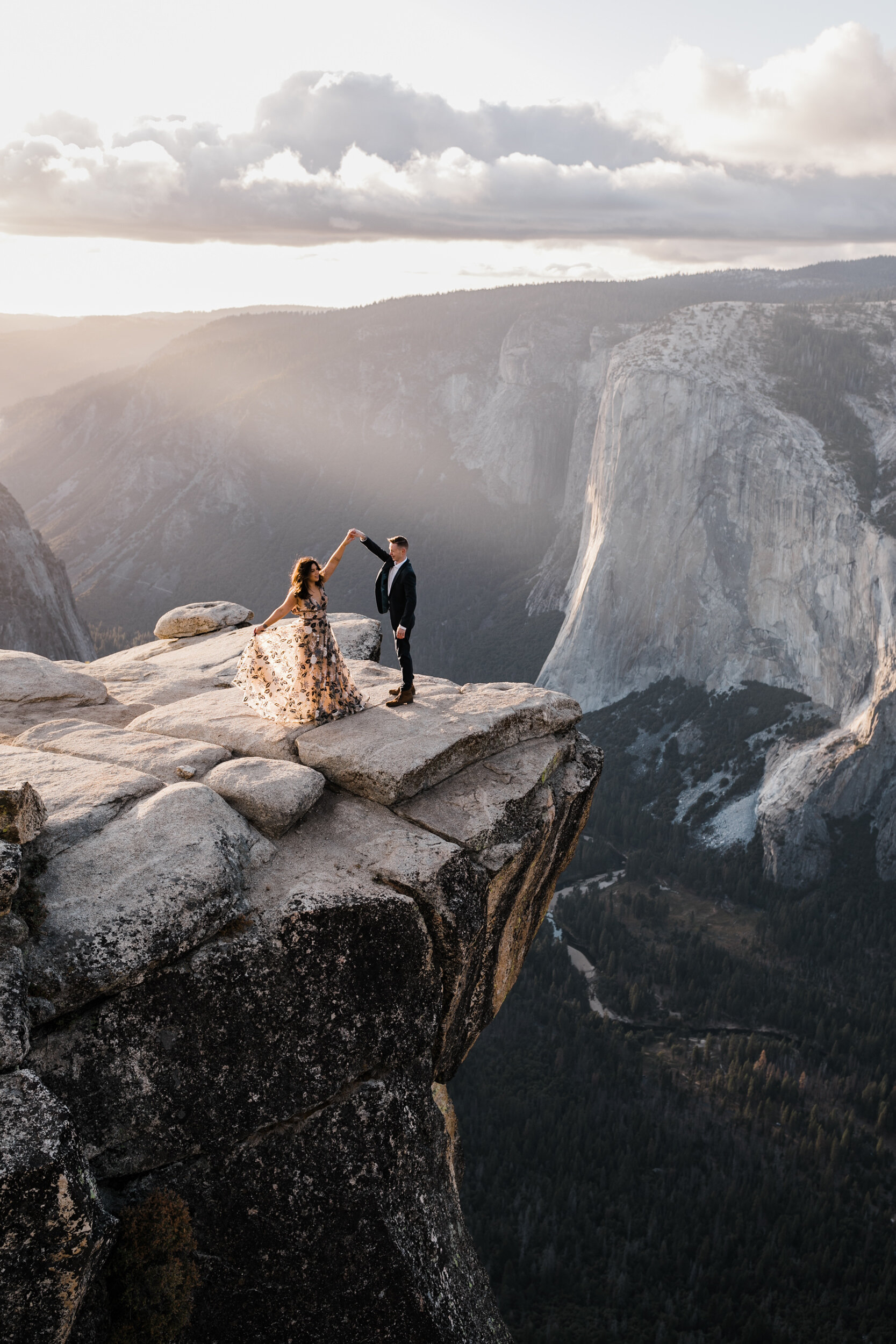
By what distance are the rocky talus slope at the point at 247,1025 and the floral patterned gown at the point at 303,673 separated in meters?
1.50

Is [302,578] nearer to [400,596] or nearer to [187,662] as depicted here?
[400,596]

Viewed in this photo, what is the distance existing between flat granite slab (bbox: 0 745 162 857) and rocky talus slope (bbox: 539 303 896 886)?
90760mm

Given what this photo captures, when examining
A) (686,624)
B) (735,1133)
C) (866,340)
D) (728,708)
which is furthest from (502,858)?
(866,340)

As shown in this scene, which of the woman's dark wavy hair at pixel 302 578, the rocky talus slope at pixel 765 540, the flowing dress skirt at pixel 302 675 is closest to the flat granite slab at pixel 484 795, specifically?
the flowing dress skirt at pixel 302 675

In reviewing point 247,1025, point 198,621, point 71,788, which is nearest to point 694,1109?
point 198,621

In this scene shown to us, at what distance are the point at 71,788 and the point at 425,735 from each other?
664 cm

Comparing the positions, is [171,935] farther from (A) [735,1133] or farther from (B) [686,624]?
(B) [686,624]

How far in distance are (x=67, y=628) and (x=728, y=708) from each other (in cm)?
8214

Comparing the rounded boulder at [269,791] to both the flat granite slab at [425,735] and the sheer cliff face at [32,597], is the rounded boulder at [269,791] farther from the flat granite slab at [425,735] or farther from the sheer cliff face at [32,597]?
the sheer cliff face at [32,597]

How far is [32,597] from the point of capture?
99.1m

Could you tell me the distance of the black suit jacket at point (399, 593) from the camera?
63.2ft

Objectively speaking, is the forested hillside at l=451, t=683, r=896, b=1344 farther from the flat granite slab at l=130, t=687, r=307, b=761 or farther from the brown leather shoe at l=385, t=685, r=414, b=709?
the flat granite slab at l=130, t=687, r=307, b=761

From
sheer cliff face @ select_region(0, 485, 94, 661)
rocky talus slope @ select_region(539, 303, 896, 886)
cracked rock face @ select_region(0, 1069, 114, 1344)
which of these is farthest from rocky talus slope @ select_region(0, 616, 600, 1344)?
rocky talus slope @ select_region(539, 303, 896, 886)

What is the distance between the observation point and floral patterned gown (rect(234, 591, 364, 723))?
18.9 meters
